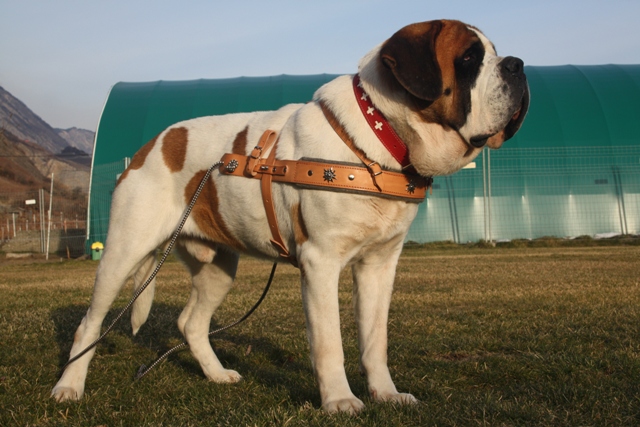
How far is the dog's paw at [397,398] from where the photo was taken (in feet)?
10.3

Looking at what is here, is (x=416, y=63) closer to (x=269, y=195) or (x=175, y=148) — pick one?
(x=269, y=195)

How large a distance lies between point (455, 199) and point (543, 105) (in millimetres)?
4596

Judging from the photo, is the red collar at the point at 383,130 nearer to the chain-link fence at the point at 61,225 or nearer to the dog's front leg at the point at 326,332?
the dog's front leg at the point at 326,332

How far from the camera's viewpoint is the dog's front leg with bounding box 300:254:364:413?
301cm

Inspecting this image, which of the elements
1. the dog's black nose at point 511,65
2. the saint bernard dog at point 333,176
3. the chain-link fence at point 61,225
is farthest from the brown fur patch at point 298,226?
the chain-link fence at point 61,225

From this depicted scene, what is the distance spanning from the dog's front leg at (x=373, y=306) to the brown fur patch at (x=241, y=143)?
34.2 inches

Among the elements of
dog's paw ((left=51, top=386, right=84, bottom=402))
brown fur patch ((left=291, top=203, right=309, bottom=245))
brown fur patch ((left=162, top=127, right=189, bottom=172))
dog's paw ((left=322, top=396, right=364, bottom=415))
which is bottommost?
dog's paw ((left=51, top=386, right=84, bottom=402))

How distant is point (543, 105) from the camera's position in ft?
68.4

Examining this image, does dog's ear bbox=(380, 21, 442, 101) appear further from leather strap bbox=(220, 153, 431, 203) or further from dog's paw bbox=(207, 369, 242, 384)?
dog's paw bbox=(207, 369, 242, 384)

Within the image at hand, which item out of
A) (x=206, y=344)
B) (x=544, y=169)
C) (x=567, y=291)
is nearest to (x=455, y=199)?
(x=544, y=169)

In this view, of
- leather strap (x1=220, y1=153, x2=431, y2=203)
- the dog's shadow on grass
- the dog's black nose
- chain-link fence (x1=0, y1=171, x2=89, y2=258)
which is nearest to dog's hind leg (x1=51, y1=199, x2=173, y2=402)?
the dog's shadow on grass

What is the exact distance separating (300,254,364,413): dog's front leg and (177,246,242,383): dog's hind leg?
1311 millimetres

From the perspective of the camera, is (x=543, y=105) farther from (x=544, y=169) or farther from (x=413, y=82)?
(x=413, y=82)

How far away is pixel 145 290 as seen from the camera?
14.0 ft
